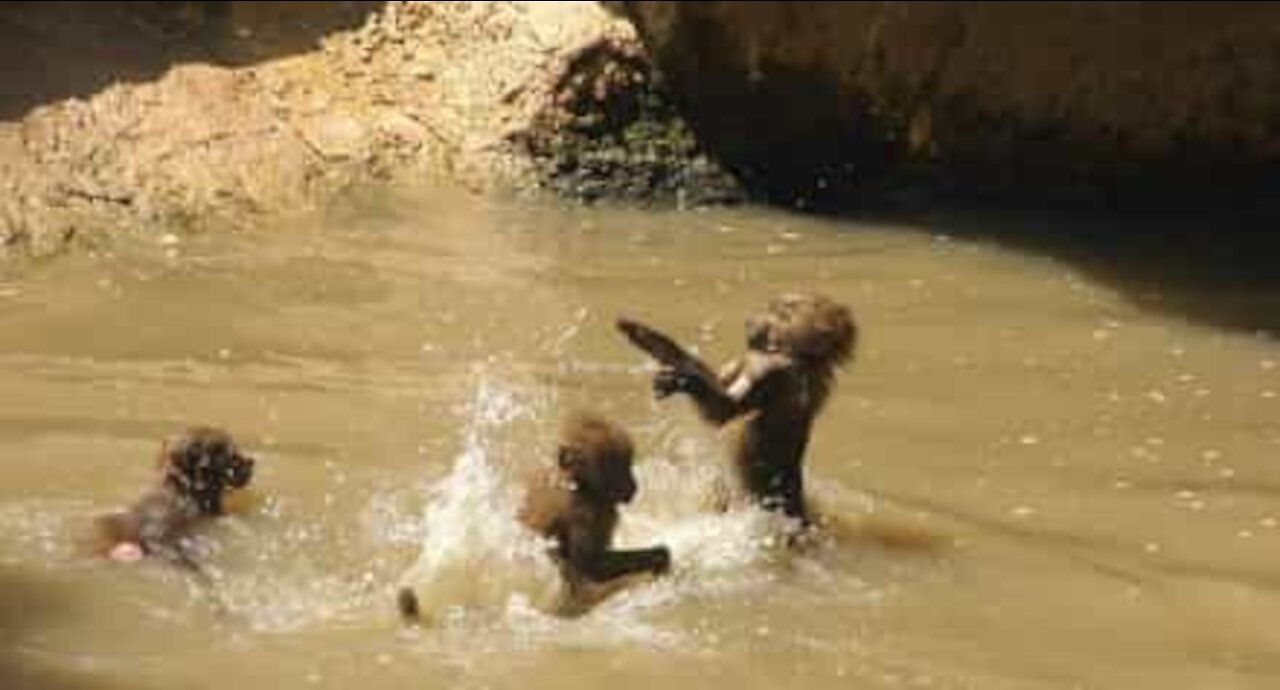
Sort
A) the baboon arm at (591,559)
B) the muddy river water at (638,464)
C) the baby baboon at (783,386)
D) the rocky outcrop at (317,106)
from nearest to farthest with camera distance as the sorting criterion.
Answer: the muddy river water at (638,464) → the baboon arm at (591,559) → the baby baboon at (783,386) → the rocky outcrop at (317,106)

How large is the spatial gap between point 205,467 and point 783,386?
161 cm

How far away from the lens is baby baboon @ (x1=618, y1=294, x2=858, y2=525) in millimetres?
6586

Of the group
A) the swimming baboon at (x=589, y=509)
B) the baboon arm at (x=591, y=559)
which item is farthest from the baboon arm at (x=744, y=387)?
the baboon arm at (x=591, y=559)

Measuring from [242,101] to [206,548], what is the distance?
464 centimetres

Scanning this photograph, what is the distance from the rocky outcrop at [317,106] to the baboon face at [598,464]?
4.09 metres

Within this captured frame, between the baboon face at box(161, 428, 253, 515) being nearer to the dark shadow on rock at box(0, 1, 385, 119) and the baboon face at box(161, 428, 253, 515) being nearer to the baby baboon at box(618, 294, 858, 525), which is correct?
the baby baboon at box(618, 294, 858, 525)

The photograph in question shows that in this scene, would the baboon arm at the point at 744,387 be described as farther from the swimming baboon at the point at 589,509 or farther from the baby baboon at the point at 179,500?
the baby baboon at the point at 179,500

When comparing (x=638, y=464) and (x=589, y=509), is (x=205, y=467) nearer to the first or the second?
(x=589, y=509)

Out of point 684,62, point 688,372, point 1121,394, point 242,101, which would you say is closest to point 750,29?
point 684,62

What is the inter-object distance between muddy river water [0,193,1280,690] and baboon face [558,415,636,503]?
22cm

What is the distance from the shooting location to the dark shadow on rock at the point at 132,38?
10.4m

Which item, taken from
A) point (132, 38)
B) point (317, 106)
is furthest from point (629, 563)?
point (132, 38)

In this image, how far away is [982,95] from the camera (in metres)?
11.0

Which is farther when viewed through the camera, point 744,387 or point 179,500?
point 744,387
